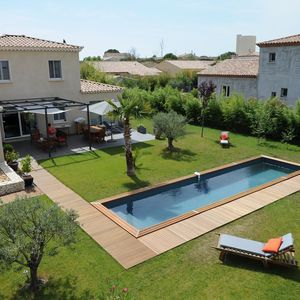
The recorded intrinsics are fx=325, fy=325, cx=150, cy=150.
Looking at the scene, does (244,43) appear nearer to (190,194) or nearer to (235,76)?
(235,76)

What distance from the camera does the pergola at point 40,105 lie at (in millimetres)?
21875

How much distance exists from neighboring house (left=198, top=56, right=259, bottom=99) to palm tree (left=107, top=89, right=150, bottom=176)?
23.2 meters

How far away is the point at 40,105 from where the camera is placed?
23.5 metres

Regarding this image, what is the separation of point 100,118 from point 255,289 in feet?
74.9

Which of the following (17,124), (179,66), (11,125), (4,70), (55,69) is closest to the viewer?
(4,70)

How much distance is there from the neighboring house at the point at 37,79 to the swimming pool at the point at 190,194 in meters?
14.0

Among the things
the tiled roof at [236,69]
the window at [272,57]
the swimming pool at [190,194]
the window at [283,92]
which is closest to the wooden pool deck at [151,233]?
the swimming pool at [190,194]

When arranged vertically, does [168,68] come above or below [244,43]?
below

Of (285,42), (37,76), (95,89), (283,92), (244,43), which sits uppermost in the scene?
(244,43)

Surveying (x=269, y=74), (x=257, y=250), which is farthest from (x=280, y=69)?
(x=257, y=250)

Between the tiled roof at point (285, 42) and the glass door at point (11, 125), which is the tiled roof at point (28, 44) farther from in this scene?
the tiled roof at point (285, 42)

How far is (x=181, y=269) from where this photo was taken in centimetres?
1005

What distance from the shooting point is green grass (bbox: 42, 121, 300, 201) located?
674 inches

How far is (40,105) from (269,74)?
86.4 feet
